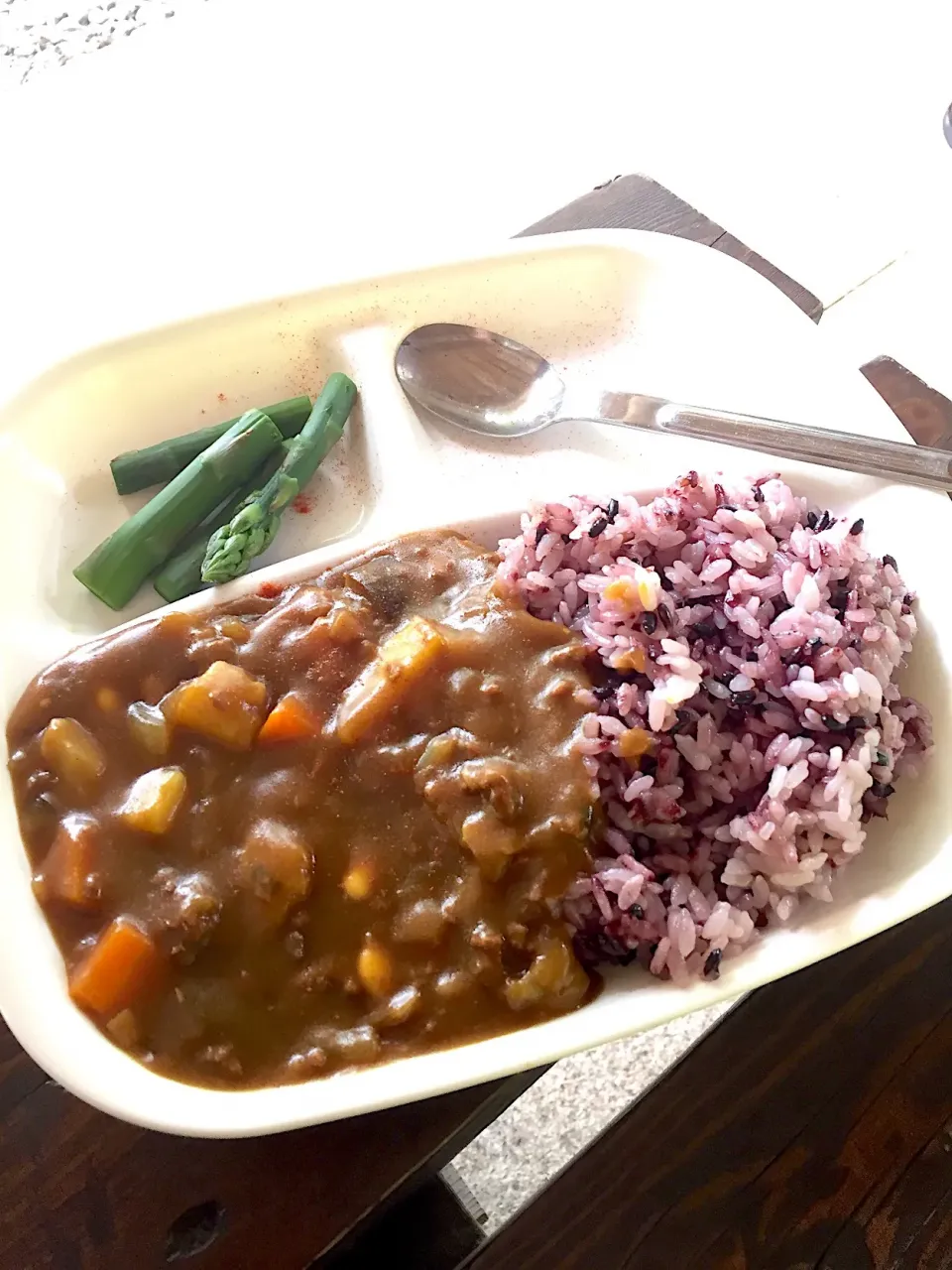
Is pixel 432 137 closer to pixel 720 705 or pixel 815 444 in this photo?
pixel 815 444

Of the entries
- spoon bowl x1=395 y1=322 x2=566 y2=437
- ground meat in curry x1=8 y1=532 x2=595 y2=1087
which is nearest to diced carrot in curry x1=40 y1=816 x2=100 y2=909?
ground meat in curry x1=8 y1=532 x2=595 y2=1087

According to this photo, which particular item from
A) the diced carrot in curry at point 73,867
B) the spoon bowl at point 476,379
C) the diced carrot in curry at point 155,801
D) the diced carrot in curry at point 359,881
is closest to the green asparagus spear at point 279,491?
the spoon bowl at point 476,379

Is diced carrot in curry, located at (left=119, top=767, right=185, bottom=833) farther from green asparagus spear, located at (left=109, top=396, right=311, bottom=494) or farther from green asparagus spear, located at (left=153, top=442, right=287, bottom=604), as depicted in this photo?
green asparagus spear, located at (left=109, top=396, right=311, bottom=494)

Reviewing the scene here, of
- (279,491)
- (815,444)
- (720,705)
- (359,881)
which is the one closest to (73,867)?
(359,881)

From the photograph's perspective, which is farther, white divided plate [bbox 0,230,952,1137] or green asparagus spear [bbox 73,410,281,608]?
green asparagus spear [bbox 73,410,281,608]

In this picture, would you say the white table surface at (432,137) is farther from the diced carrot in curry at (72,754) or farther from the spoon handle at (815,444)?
the diced carrot in curry at (72,754)

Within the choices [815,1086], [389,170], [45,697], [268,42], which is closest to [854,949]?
[815,1086]
